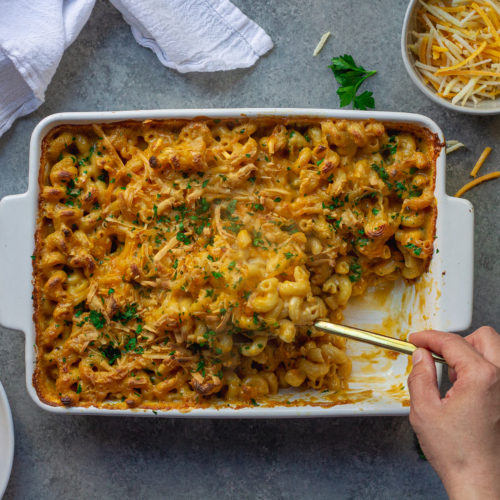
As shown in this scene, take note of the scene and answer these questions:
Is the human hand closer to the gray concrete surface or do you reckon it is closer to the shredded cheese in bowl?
the gray concrete surface

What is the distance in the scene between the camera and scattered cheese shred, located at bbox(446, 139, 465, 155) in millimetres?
2705

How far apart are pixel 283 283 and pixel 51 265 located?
0.94 metres

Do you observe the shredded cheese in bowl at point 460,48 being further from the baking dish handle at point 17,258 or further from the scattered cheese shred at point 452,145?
the baking dish handle at point 17,258

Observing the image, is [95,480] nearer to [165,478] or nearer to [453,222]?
[165,478]

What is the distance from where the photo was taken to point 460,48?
252cm

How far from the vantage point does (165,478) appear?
2785 millimetres

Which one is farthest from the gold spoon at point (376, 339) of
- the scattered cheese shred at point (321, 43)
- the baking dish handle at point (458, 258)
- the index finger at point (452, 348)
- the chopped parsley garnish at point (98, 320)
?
the scattered cheese shred at point (321, 43)

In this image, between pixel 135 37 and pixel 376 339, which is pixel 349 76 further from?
pixel 376 339

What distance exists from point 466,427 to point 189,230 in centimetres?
123

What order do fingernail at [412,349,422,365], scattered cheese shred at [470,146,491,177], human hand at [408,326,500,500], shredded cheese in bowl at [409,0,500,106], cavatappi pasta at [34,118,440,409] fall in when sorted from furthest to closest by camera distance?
scattered cheese shred at [470,146,491,177] < shredded cheese in bowl at [409,0,500,106] < cavatappi pasta at [34,118,440,409] < fingernail at [412,349,422,365] < human hand at [408,326,500,500]

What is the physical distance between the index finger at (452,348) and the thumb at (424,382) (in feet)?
0.16

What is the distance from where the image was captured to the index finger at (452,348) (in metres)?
1.85

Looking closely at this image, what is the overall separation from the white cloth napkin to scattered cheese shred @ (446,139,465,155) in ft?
3.11

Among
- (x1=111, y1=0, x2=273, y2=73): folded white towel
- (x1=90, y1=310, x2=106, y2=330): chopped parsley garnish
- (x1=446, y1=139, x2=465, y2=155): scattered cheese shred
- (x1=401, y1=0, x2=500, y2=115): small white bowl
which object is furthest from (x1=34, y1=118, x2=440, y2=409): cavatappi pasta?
(x1=111, y1=0, x2=273, y2=73): folded white towel
